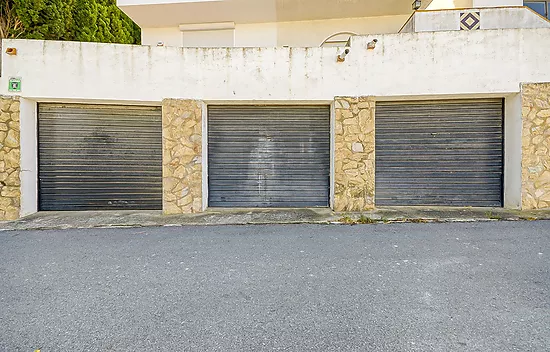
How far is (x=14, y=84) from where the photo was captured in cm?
639

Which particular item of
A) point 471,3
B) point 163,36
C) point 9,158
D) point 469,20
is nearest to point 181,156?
point 9,158

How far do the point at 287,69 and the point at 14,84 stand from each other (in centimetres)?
619

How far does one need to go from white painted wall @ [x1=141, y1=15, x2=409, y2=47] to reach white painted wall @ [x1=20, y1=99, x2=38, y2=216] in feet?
18.6

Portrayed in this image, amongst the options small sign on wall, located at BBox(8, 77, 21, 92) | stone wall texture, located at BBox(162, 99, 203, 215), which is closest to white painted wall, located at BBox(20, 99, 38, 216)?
small sign on wall, located at BBox(8, 77, 21, 92)

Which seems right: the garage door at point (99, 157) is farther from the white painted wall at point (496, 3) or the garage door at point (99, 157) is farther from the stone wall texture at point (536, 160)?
the white painted wall at point (496, 3)

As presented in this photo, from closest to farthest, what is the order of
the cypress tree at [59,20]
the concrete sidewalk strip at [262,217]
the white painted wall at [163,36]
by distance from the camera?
the concrete sidewalk strip at [262,217]
the cypress tree at [59,20]
the white painted wall at [163,36]

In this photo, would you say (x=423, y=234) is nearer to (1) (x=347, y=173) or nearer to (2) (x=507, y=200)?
(1) (x=347, y=173)

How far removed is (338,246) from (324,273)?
106 centimetres

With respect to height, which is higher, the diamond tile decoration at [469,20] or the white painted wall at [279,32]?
the white painted wall at [279,32]

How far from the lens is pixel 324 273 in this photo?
136 inches

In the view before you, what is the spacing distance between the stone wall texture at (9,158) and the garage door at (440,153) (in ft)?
27.6

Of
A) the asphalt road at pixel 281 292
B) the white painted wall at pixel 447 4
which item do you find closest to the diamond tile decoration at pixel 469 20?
the white painted wall at pixel 447 4

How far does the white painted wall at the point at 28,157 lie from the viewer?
6.51 meters

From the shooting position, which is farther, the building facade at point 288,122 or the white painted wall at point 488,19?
the white painted wall at point 488,19
